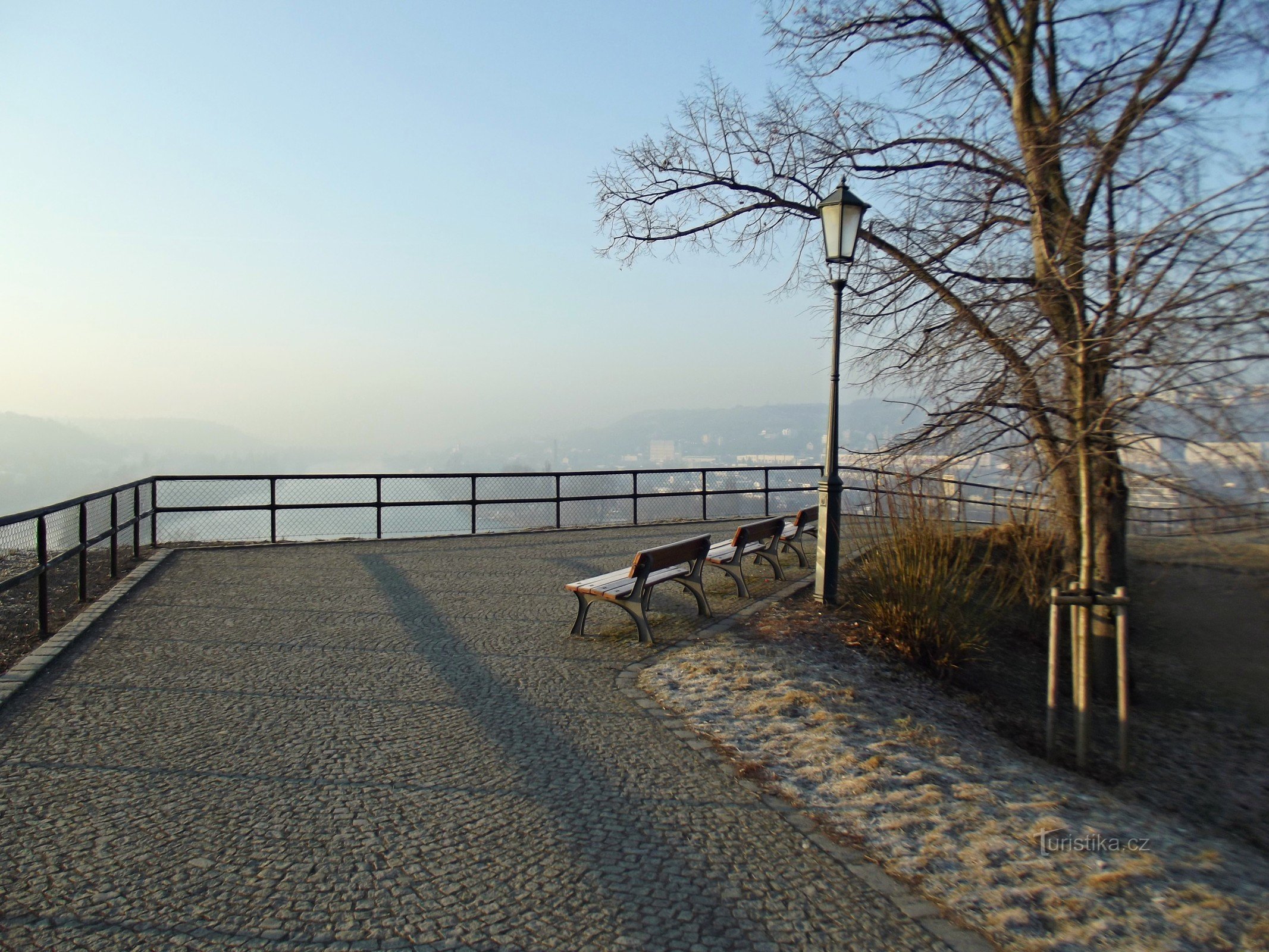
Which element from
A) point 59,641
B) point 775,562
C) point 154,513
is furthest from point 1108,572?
Answer: point 154,513

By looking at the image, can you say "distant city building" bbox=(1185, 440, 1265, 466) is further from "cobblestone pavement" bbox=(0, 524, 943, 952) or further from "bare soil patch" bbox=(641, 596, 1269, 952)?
"cobblestone pavement" bbox=(0, 524, 943, 952)

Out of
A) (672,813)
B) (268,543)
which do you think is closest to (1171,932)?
(672,813)

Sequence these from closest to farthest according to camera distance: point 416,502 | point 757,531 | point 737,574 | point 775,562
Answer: point 737,574 → point 757,531 → point 775,562 → point 416,502

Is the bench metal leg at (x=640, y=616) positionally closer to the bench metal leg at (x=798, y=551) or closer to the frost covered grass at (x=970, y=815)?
the frost covered grass at (x=970, y=815)

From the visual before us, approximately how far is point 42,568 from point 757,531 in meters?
6.73

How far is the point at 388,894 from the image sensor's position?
10.2 feet

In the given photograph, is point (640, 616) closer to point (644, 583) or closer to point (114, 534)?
point (644, 583)

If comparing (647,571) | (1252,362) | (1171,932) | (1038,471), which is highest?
(1252,362)

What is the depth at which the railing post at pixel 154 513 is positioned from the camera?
1186 cm

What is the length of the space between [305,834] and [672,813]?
5.34 feet

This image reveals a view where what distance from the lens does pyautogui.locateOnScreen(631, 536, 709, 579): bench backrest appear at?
6977 mm

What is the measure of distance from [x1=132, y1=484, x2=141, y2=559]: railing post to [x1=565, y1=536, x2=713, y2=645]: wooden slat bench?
6.74m

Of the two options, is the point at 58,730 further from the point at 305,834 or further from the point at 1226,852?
the point at 1226,852

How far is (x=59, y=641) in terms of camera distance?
6.61 m
